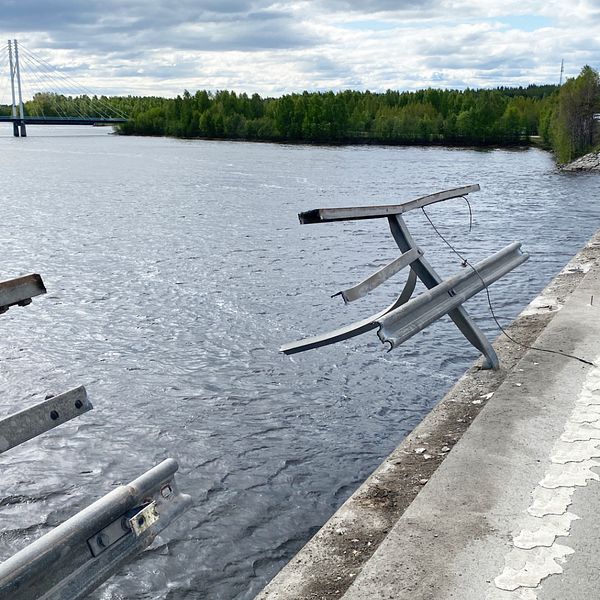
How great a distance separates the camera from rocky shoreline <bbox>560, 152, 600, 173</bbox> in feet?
198

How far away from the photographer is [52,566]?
2193 mm

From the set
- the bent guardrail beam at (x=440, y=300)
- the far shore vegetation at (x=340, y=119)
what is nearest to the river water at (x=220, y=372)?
the bent guardrail beam at (x=440, y=300)

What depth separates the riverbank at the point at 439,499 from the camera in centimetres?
366

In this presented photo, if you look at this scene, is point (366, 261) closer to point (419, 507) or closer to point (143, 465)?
point (143, 465)

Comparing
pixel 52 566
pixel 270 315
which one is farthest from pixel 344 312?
pixel 52 566

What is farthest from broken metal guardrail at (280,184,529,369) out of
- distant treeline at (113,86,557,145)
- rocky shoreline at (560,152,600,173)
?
distant treeline at (113,86,557,145)

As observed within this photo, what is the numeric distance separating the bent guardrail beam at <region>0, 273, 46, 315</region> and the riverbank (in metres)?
2.02

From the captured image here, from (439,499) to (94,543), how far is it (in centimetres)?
243

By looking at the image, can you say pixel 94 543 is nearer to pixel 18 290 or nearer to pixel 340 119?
pixel 18 290

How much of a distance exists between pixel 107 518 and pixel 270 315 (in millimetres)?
10598

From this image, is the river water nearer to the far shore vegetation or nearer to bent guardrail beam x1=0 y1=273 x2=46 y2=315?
bent guardrail beam x1=0 y1=273 x2=46 y2=315

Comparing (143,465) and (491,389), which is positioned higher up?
(491,389)

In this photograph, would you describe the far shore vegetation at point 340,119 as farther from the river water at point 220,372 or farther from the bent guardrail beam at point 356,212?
the bent guardrail beam at point 356,212

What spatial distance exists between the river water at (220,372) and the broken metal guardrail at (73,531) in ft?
9.77
